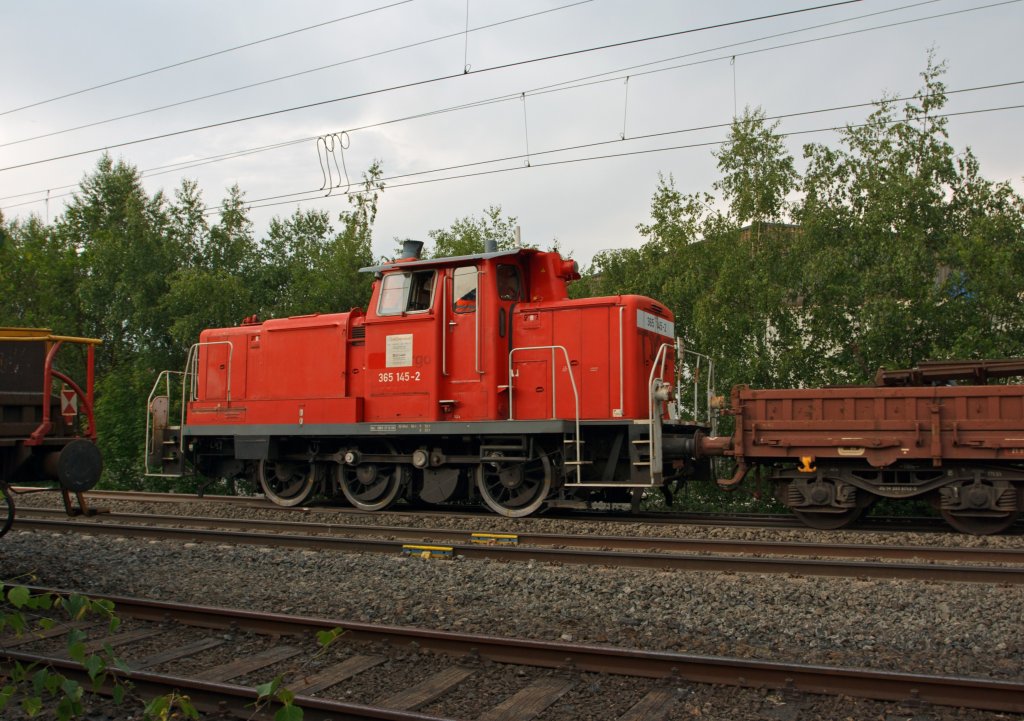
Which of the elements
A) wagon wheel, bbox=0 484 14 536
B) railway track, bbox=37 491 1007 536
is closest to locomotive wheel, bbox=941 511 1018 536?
railway track, bbox=37 491 1007 536

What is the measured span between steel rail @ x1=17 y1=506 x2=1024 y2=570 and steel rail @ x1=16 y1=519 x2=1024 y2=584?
0.64 meters

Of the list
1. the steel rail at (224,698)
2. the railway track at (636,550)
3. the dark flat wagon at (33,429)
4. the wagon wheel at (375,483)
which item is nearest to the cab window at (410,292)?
the wagon wheel at (375,483)

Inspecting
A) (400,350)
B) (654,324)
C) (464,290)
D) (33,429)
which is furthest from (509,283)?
(33,429)

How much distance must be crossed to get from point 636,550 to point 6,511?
9.88 metres

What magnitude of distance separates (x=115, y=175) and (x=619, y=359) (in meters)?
25.1

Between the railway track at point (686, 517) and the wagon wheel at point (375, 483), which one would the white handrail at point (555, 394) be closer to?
the railway track at point (686, 517)

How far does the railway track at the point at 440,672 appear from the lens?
14.1 ft

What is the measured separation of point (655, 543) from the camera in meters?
8.81

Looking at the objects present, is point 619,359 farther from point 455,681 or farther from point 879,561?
point 455,681

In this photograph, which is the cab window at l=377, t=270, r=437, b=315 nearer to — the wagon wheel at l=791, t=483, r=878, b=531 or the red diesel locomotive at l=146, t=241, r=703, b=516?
the red diesel locomotive at l=146, t=241, r=703, b=516

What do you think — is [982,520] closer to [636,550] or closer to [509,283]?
[636,550]

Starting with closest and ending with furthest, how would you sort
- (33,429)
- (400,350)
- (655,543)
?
(33,429), (655,543), (400,350)

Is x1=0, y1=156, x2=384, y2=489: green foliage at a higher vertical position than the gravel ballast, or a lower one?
higher

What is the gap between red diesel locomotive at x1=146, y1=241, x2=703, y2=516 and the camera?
36.1ft
